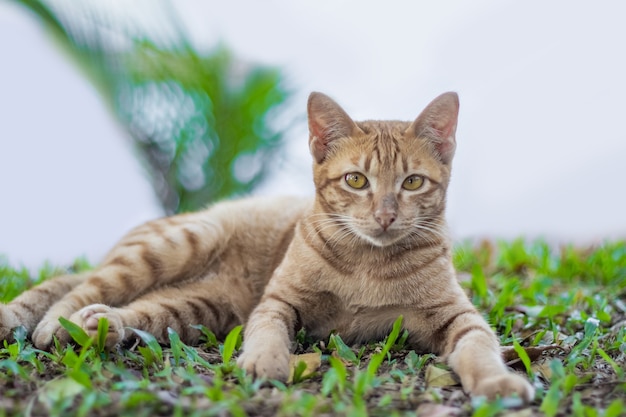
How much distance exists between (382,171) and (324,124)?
47 cm

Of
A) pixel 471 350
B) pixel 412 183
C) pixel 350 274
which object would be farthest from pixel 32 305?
pixel 471 350

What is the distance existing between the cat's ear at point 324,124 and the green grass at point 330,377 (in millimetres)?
990

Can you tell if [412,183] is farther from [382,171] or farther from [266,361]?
[266,361]

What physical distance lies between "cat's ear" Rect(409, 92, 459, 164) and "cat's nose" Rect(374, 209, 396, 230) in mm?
567

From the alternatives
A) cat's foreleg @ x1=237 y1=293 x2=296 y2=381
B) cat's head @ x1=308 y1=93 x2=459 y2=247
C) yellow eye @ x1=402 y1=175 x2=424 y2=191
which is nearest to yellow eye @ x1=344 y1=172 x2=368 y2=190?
cat's head @ x1=308 y1=93 x2=459 y2=247

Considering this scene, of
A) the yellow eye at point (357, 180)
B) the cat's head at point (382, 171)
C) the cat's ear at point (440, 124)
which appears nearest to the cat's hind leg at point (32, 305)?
the cat's head at point (382, 171)

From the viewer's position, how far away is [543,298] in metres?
4.09

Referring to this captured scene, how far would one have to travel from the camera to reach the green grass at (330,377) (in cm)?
200

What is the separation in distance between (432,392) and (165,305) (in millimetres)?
1650

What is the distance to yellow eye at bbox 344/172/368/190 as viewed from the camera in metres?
2.97

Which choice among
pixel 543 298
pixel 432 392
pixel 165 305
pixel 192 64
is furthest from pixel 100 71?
pixel 432 392

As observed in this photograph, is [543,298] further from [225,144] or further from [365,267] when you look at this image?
[225,144]

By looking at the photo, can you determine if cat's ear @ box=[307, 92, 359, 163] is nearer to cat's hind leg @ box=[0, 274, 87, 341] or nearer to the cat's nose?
the cat's nose

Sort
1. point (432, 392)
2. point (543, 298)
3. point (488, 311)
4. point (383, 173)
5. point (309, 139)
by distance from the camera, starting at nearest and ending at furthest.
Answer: point (432, 392) < point (383, 173) < point (309, 139) < point (488, 311) < point (543, 298)
